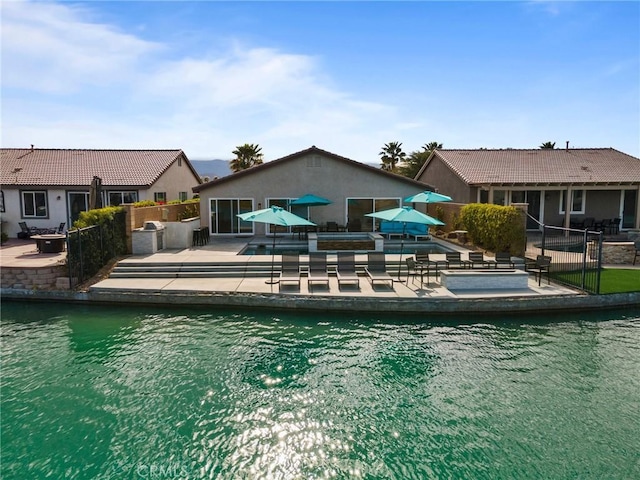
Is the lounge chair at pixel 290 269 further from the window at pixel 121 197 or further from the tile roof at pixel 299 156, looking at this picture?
the window at pixel 121 197

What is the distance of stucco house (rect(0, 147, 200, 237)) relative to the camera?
25781mm

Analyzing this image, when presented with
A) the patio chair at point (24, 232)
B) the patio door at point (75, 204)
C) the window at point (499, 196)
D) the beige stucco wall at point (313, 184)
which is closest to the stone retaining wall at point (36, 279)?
the beige stucco wall at point (313, 184)

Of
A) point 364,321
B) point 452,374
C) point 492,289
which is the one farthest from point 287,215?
point 452,374

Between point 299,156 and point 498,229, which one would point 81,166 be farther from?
point 498,229

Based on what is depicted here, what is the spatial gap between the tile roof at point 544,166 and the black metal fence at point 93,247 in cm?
1960

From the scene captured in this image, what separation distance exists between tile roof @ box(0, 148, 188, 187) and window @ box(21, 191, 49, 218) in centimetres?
78

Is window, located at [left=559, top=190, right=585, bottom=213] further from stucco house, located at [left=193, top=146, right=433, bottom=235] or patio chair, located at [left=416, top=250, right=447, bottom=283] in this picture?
patio chair, located at [left=416, top=250, right=447, bottom=283]

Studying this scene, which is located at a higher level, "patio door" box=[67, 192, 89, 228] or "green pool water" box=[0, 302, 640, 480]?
"patio door" box=[67, 192, 89, 228]

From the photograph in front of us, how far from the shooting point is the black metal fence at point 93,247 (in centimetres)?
1546

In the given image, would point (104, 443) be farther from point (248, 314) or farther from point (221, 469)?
point (248, 314)

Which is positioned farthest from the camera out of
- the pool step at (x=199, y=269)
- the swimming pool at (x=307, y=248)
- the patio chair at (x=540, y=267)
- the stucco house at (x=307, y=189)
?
the stucco house at (x=307, y=189)

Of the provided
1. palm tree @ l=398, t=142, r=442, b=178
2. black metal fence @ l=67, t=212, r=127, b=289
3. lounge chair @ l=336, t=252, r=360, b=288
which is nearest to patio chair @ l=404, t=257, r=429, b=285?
lounge chair @ l=336, t=252, r=360, b=288

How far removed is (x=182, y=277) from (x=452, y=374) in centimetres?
1064

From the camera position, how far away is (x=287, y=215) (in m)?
16.1
